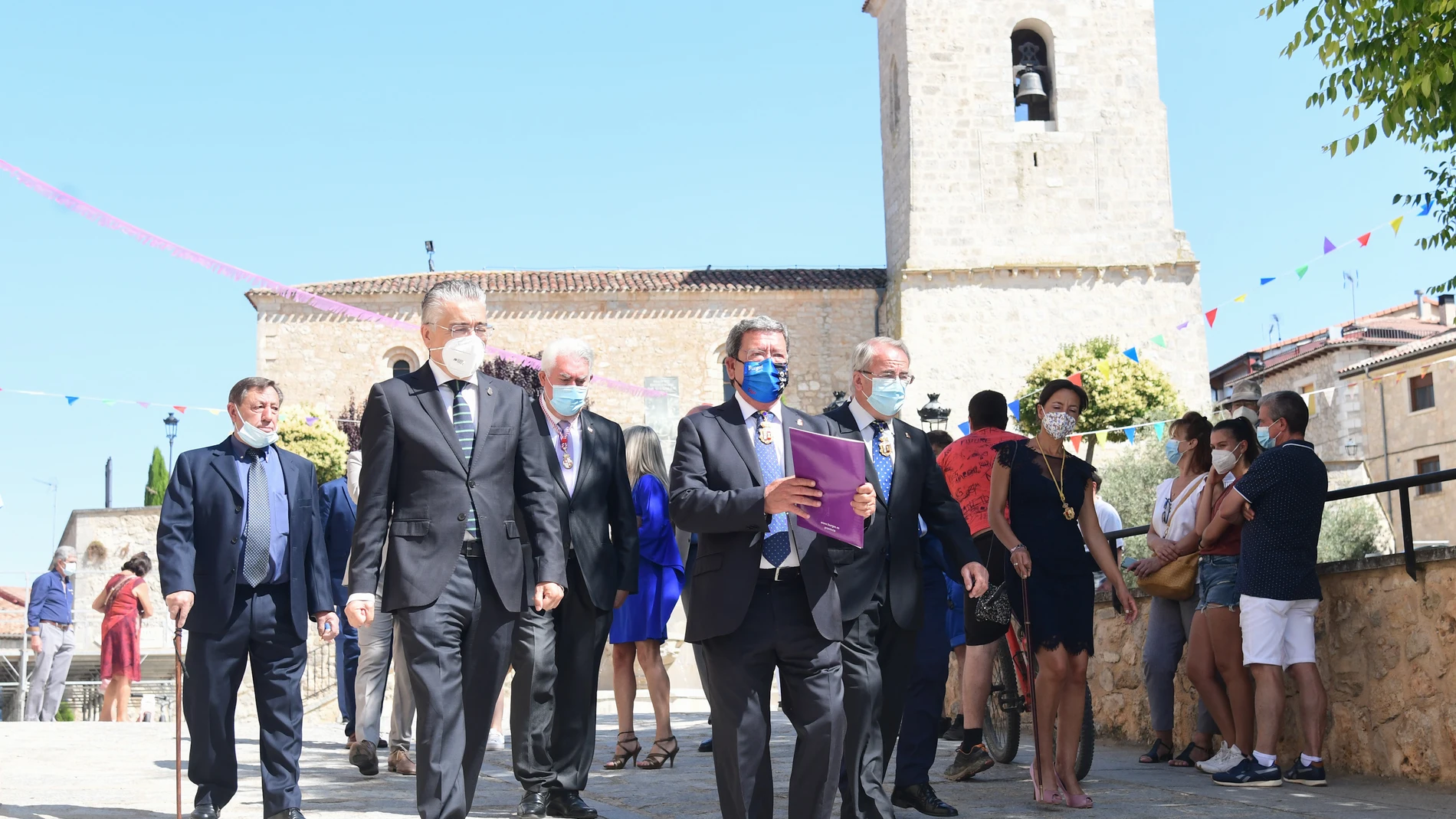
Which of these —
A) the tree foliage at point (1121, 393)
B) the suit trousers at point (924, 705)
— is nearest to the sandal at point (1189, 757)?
the suit trousers at point (924, 705)

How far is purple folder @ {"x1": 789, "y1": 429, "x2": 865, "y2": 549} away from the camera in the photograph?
169 inches

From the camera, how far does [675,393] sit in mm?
39750

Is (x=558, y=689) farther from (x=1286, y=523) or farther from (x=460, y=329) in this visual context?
(x=1286, y=523)

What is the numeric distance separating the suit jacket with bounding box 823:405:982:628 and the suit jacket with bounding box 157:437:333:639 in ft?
7.08

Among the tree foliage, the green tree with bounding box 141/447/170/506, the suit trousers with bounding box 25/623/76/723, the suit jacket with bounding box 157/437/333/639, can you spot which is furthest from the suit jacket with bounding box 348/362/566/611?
the green tree with bounding box 141/447/170/506

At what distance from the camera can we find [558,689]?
5883 millimetres

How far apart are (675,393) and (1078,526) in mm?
33812

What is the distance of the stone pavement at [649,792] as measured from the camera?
5621 mm

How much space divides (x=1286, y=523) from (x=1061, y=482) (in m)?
1.19

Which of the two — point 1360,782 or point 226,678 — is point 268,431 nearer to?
point 226,678

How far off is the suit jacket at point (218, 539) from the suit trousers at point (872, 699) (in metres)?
2.19

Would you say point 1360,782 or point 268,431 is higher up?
point 268,431

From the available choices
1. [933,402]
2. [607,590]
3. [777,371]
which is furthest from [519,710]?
[933,402]

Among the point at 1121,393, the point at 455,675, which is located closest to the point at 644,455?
the point at 455,675
